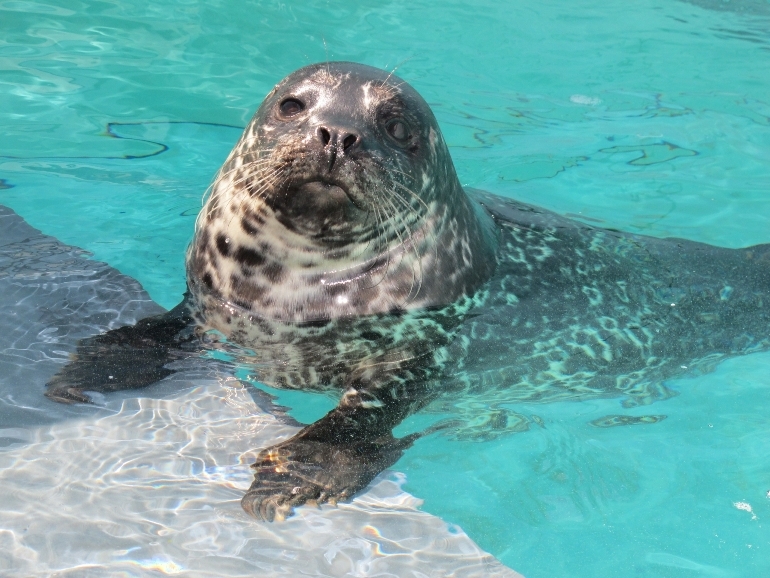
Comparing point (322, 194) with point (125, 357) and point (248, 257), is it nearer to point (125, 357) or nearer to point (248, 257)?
point (248, 257)

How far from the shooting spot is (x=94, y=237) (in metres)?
5.68

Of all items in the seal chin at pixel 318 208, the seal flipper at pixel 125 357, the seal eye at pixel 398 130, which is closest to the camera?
the seal chin at pixel 318 208

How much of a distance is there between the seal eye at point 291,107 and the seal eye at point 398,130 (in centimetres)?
41

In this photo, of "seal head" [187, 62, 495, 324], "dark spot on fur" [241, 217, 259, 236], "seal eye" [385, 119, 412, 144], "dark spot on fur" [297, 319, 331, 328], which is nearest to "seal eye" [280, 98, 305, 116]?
"seal head" [187, 62, 495, 324]

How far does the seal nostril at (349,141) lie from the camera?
3.68m

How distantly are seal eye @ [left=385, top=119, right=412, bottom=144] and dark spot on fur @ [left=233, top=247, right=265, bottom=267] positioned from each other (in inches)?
33.4

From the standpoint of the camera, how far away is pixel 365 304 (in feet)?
14.0

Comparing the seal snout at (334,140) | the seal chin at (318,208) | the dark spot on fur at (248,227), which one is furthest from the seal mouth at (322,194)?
the dark spot on fur at (248,227)

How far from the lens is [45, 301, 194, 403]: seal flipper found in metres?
4.05

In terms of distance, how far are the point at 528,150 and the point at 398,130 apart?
3.61 meters

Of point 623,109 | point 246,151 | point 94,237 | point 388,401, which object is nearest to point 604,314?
point 388,401

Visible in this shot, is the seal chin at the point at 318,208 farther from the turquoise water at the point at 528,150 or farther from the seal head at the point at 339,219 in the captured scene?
the turquoise water at the point at 528,150

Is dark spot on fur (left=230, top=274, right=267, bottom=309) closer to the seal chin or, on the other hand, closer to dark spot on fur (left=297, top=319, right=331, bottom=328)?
dark spot on fur (left=297, top=319, right=331, bottom=328)

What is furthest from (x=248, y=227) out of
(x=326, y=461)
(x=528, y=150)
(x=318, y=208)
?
(x=528, y=150)
